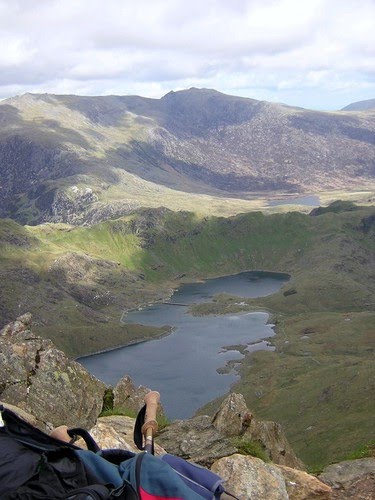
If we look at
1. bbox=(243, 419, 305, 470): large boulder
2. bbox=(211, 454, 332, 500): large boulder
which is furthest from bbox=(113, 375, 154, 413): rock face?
bbox=(211, 454, 332, 500): large boulder

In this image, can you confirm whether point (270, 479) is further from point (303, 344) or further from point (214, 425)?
point (303, 344)

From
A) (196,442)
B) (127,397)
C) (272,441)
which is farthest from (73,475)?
(127,397)

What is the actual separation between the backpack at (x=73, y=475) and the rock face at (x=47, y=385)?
17380 millimetres

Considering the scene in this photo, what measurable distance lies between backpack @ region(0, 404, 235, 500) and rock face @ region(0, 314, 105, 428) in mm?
17380

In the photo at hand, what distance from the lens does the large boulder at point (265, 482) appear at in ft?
41.6

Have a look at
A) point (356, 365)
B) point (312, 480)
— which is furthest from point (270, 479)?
point (356, 365)

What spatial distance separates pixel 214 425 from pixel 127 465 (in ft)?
48.2

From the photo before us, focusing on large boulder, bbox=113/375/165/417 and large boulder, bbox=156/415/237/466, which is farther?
large boulder, bbox=113/375/165/417

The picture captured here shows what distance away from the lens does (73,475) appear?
5.94m

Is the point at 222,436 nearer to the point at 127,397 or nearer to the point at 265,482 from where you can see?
the point at 265,482

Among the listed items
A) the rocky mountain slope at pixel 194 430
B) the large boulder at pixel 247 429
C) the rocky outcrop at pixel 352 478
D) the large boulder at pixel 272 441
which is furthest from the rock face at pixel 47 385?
the rocky outcrop at pixel 352 478

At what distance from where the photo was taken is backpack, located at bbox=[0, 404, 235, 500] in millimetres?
5535

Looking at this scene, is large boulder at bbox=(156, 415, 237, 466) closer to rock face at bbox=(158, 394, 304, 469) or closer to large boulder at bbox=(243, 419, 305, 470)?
rock face at bbox=(158, 394, 304, 469)

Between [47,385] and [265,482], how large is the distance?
1727 centimetres
